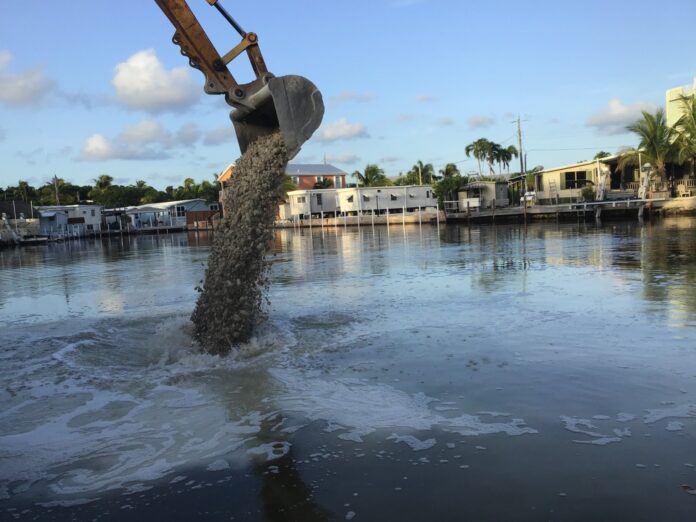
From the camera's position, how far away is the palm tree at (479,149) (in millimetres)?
104250

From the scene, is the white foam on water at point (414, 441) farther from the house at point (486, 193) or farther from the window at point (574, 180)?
the house at point (486, 193)

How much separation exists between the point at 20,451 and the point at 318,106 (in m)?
4.84

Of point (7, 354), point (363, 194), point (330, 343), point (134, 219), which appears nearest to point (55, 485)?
point (330, 343)

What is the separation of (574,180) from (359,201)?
94.9 feet

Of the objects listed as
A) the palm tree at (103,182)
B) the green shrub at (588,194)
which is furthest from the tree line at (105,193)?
the green shrub at (588,194)

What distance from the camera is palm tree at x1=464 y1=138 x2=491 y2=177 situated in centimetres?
10425

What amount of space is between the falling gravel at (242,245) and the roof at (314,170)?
86.2 metres

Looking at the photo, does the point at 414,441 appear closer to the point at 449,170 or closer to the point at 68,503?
the point at 68,503

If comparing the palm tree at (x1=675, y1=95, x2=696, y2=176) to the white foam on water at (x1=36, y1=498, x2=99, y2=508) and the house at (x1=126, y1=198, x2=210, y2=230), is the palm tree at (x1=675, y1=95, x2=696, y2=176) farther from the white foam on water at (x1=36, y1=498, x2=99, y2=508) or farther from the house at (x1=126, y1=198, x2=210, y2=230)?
the house at (x1=126, y1=198, x2=210, y2=230)

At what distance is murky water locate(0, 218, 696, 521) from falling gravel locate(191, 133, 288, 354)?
1.67 ft

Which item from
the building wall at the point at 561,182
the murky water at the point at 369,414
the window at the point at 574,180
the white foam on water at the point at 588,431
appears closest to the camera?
the murky water at the point at 369,414

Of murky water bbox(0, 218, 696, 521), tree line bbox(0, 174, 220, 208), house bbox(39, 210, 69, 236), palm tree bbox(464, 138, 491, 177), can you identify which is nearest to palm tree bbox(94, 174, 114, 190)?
tree line bbox(0, 174, 220, 208)

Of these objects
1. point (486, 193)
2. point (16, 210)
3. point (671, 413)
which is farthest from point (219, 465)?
point (16, 210)

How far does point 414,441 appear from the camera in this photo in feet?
15.3
